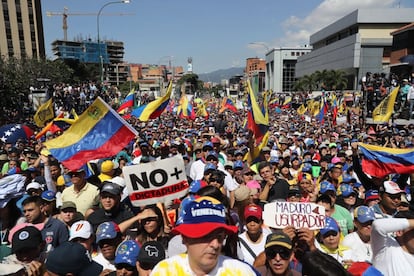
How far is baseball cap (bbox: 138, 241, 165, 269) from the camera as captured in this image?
270 centimetres

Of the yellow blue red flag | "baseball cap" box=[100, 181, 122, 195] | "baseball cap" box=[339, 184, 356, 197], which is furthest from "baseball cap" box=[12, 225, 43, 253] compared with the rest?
the yellow blue red flag

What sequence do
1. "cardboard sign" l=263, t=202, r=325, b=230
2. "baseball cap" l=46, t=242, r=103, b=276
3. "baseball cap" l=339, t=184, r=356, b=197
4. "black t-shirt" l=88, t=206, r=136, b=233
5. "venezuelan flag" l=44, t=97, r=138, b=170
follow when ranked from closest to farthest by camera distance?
"baseball cap" l=46, t=242, r=103, b=276
"cardboard sign" l=263, t=202, r=325, b=230
"black t-shirt" l=88, t=206, r=136, b=233
"baseball cap" l=339, t=184, r=356, b=197
"venezuelan flag" l=44, t=97, r=138, b=170

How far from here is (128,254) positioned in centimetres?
282

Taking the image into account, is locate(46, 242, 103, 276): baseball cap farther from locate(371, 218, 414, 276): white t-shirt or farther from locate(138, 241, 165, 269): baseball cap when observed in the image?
locate(371, 218, 414, 276): white t-shirt

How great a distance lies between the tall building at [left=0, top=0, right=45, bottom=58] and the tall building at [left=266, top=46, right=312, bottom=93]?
5740 cm

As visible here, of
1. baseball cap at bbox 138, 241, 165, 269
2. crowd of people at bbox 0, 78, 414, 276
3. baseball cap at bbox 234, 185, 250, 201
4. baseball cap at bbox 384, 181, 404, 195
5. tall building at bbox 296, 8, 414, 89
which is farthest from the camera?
tall building at bbox 296, 8, 414, 89

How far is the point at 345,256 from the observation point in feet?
11.0

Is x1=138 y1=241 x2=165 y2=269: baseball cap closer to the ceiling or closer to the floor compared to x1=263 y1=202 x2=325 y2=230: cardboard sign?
closer to the floor

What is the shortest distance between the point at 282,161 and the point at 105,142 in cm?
411

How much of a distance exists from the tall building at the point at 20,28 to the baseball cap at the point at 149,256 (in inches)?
2711

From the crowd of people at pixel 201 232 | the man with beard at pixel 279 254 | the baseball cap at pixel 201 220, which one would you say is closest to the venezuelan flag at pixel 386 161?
the crowd of people at pixel 201 232

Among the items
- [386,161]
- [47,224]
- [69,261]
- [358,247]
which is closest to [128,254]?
[69,261]

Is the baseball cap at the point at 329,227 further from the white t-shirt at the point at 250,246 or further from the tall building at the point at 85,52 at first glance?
the tall building at the point at 85,52

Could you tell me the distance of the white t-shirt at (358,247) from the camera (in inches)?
133
